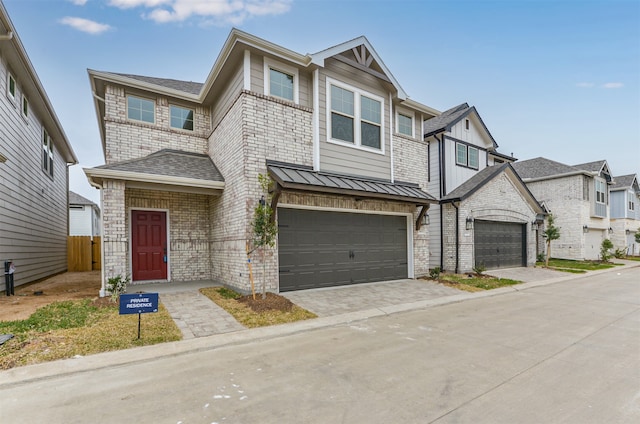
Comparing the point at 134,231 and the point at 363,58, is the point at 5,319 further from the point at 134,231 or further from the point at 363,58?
the point at 363,58

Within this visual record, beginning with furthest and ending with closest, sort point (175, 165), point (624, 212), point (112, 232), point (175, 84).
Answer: point (624, 212)
point (175, 84)
point (175, 165)
point (112, 232)

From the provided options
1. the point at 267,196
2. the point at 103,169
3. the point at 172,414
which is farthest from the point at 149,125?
the point at 172,414

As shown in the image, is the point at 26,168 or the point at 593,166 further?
the point at 593,166

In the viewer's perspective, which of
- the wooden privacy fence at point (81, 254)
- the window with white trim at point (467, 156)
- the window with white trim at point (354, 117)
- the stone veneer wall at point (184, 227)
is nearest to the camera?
the window with white trim at point (354, 117)

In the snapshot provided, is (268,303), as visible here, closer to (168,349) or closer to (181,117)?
(168,349)

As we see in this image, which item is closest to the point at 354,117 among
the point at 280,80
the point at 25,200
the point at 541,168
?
the point at 280,80

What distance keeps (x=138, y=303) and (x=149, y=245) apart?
5600 millimetres

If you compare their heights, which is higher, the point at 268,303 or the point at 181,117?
the point at 181,117

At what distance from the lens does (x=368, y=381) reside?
367cm

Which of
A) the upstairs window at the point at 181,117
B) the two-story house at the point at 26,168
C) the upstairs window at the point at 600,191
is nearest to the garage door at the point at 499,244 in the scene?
the upstairs window at the point at 600,191

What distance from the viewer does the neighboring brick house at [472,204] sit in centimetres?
1402

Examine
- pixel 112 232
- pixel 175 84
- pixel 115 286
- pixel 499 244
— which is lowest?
pixel 115 286

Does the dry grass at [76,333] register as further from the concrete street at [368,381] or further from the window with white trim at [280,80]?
the window with white trim at [280,80]

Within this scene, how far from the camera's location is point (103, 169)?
769 centimetres
